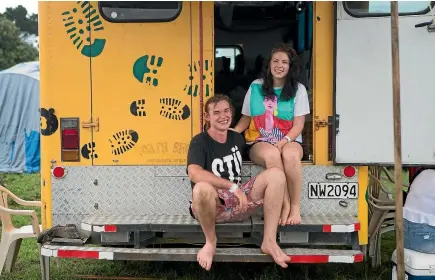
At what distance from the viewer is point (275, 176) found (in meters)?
4.05

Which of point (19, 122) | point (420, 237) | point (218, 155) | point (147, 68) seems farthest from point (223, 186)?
point (19, 122)

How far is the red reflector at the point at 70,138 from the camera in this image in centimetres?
447

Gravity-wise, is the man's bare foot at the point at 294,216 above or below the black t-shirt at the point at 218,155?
below

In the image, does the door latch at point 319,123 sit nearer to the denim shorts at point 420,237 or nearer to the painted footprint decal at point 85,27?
the denim shorts at point 420,237

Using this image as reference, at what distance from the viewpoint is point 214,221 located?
4.06m

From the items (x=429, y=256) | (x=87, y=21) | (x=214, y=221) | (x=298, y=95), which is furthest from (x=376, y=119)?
(x=87, y=21)

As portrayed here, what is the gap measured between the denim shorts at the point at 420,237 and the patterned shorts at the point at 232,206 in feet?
4.03

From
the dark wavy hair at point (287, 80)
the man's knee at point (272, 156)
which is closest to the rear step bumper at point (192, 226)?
→ the man's knee at point (272, 156)

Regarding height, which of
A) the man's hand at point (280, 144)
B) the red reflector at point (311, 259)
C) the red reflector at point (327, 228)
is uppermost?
the man's hand at point (280, 144)

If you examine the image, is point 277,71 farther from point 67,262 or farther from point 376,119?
point 67,262

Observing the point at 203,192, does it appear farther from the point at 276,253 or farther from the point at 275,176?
the point at 276,253

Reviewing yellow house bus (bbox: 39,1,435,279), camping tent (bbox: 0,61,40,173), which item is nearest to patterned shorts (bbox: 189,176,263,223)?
yellow house bus (bbox: 39,1,435,279)

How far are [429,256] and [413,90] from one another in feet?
4.16

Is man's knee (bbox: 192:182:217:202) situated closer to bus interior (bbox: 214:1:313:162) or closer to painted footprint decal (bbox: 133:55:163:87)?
painted footprint decal (bbox: 133:55:163:87)
